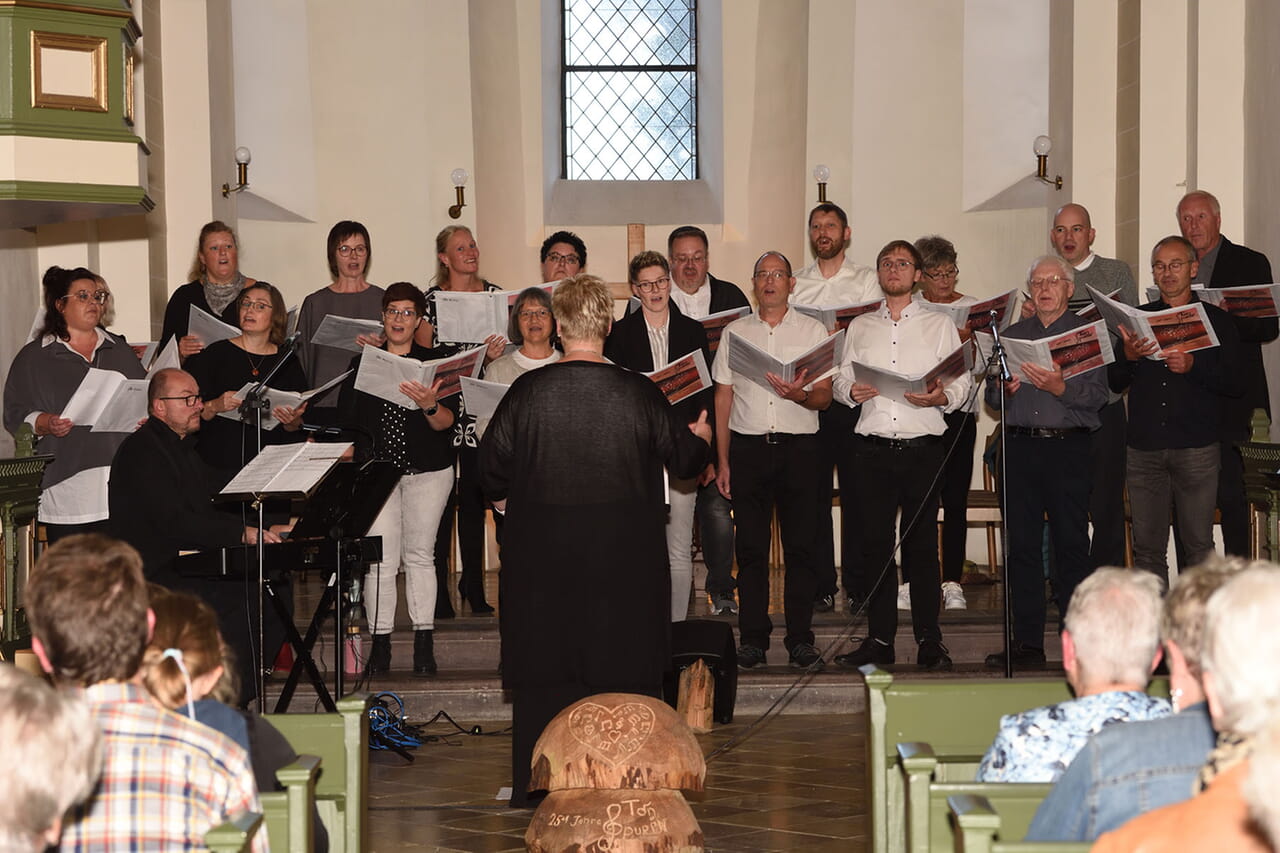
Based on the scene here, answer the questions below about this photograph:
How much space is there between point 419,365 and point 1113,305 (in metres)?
2.94

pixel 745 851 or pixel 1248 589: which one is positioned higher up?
pixel 1248 589

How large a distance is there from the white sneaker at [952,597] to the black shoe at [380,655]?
290cm

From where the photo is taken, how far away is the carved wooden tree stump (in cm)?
458

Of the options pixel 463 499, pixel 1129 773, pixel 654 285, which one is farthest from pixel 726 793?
pixel 1129 773

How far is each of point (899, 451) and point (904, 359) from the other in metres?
0.43

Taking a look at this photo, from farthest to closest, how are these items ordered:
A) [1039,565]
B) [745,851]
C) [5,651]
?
[1039,565], [5,651], [745,851]

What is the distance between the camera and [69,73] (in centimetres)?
603

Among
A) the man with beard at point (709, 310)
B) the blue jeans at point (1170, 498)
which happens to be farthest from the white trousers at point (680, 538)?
the blue jeans at point (1170, 498)

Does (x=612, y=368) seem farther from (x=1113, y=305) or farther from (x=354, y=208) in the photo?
(x=354, y=208)

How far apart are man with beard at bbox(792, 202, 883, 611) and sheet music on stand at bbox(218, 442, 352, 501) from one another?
2844mm

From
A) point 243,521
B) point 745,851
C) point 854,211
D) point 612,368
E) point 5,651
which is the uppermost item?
point 854,211

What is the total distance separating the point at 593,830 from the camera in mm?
4574

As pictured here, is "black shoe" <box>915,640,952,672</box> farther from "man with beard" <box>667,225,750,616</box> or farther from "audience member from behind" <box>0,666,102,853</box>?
"audience member from behind" <box>0,666,102,853</box>

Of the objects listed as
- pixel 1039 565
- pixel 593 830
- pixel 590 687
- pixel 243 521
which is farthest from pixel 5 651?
pixel 1039 565
